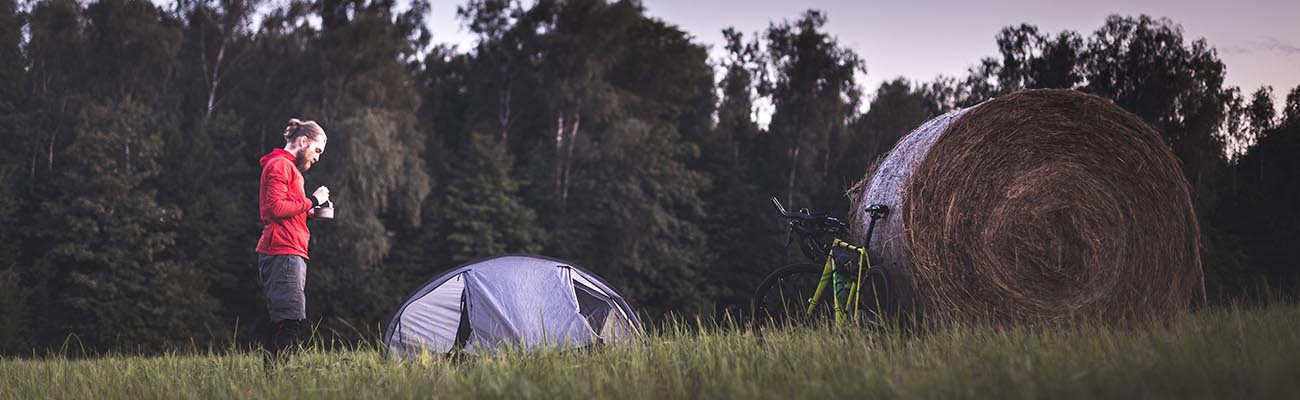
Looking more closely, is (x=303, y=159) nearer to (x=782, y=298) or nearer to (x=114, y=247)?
(x=782, y=298)

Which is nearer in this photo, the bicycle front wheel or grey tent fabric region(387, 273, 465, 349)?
the bicycle front wheel

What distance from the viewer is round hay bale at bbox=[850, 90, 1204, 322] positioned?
6777 mm

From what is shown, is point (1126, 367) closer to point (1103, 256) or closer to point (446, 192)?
point (1103, 256)

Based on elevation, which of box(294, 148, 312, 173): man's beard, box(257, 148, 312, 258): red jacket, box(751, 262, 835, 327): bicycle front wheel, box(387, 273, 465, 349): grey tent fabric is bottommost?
box(387, 273, 465, 349): grey tent fabric

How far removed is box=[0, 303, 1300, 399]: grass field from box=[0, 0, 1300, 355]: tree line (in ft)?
51.0

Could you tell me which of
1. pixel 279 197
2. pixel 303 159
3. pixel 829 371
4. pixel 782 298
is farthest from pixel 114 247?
pixel 829 371

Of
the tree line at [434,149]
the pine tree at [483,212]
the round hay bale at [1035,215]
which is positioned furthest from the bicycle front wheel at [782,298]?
the pine tree at [483,212]

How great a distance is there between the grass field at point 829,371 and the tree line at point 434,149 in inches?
612

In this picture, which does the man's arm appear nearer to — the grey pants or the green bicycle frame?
the grey pants

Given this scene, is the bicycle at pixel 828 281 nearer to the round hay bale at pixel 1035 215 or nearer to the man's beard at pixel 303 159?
the round hay bale at pixel 1035 215

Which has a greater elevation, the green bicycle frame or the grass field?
the green bicycle frame

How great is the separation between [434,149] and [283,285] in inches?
915

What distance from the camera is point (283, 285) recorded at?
6.10 metres

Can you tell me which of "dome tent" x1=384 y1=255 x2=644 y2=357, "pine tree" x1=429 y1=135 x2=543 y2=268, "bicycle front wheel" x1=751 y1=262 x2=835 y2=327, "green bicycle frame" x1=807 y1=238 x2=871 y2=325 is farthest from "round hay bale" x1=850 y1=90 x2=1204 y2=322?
"pine tree" x1=429 y1=135 x2=543 y2=268
